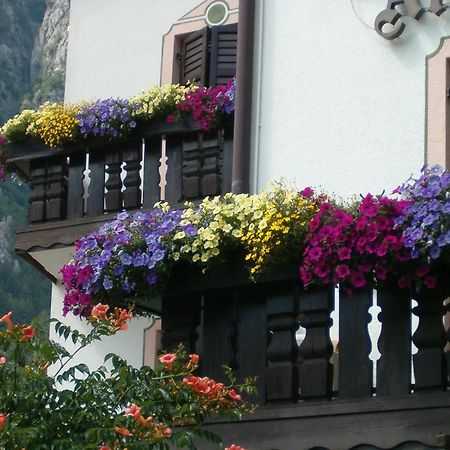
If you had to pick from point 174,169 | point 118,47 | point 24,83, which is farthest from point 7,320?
point 24,83

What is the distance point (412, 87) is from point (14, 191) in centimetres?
3771

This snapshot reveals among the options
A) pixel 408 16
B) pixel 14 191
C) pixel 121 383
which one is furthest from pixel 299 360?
pixel 14 191

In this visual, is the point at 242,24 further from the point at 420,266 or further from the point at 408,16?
the point at 420,266

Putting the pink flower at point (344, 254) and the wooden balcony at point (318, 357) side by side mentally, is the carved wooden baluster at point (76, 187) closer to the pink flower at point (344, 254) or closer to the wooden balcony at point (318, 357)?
the wooden balcony at point (318, 357)

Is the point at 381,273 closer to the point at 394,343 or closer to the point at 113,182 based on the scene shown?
the point at 394,343

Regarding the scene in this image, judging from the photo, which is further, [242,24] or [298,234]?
[242,24]

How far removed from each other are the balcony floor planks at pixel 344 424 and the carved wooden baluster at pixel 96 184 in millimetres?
3837

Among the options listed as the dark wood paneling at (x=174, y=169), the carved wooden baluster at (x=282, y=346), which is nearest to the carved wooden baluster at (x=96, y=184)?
the dark wood paneling at (x=174, y=169)

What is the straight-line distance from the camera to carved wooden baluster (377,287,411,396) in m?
10.6

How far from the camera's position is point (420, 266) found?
1060 cm

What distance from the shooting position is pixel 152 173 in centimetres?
1444

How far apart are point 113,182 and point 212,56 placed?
71.8 inches

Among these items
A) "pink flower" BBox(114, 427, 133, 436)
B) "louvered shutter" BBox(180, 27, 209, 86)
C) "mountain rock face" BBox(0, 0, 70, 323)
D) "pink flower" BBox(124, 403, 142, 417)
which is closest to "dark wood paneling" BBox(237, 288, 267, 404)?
"pink flower" BBox(124, 403, 142, 417)

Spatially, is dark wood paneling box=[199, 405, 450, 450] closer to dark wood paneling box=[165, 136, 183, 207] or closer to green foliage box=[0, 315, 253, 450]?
green foliage box=[0, 315, 253, 450]
